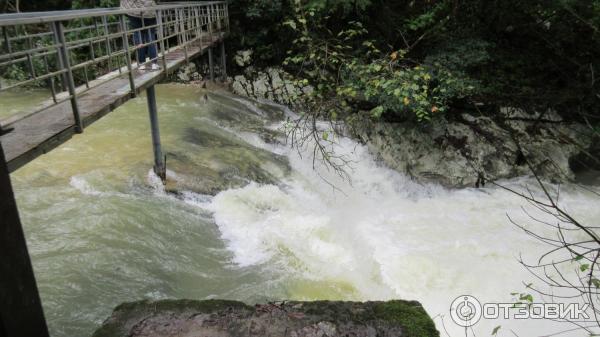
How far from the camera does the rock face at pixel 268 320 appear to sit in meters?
2.52

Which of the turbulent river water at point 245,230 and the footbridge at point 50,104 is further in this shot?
the turbulent river water at point 245,230

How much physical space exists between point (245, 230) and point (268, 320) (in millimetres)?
3423

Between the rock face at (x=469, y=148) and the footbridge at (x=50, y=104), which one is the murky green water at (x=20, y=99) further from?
the rock face at (x=469, y=148)

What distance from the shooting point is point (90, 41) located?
466 centimetres

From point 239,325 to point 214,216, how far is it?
374cm

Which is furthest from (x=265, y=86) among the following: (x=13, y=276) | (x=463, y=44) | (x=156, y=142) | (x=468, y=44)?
(x=13, y=276)

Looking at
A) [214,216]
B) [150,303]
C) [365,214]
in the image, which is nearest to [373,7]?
[365,214]

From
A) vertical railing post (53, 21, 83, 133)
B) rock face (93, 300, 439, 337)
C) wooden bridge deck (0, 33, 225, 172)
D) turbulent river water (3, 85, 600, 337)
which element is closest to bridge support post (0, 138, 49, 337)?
rock face (93, 300, 439, 337)

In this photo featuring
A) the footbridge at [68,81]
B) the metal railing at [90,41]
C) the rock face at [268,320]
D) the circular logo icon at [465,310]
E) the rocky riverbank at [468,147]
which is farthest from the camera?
the rocky riverbank at [468,147]

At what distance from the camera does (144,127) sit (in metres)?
8.73

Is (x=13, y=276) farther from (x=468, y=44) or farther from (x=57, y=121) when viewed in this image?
(x=468, y=44)

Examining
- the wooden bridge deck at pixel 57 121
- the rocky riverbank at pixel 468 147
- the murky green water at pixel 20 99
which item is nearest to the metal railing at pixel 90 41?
the wooden bridge deck at pixel 57 121

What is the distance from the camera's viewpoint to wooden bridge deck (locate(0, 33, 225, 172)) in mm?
3580
